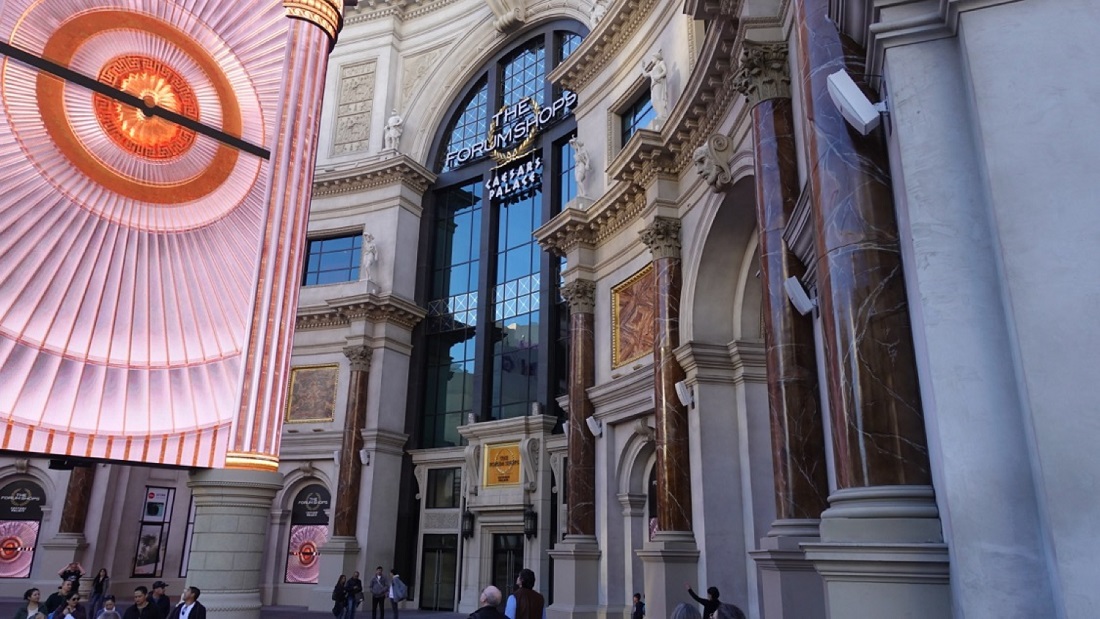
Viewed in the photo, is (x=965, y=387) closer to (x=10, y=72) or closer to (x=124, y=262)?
(x=124, y=262)

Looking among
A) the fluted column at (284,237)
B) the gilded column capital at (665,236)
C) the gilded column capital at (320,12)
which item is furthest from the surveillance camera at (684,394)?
the gilded column capital at (320,12)

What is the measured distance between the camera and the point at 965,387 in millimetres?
4027

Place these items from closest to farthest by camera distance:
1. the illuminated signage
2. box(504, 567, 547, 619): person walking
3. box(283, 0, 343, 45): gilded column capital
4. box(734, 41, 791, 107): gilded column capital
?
box(504, 567, 547, 619): person walking → box(734, 41, 791, 107): gilded column capital → box(283, 0, 343, 45): gilded column capital → the illuminated signage

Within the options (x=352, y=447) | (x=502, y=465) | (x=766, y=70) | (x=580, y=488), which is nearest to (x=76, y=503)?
(x=352, y=447)

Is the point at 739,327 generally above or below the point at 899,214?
above

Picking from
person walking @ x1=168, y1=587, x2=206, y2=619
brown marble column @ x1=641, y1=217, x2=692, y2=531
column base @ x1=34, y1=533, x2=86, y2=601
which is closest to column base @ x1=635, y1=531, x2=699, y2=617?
brown marble column @ x1=641, y1=217, x2=692, y2=531

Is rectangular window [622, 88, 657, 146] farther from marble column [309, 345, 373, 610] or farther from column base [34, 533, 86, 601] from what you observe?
column base [34, 533, 86, 601]

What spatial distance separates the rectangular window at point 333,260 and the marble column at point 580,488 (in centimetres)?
1045

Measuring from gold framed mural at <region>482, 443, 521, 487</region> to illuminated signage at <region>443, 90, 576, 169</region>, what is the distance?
8.86 m

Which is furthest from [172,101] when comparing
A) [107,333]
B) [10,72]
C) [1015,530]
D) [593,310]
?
[1015,530]

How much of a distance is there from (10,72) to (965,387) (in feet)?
40.3

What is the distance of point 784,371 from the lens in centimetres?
837

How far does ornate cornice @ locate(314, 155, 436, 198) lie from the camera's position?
2456cm

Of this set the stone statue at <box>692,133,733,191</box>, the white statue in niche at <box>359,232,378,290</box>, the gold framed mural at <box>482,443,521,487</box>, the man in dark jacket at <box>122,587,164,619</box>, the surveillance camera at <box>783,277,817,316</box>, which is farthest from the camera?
the white statue in niche at <box>359,232,378,290</box>
